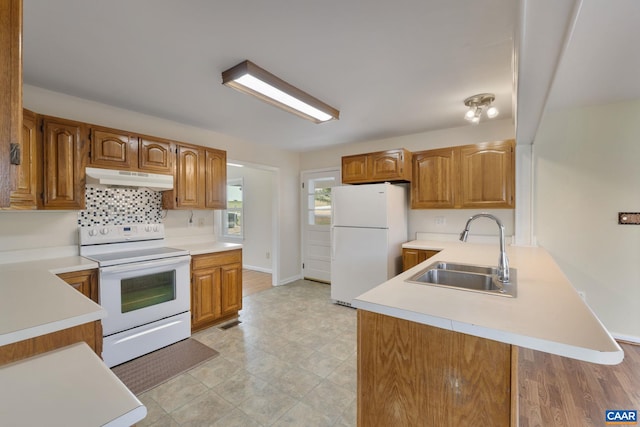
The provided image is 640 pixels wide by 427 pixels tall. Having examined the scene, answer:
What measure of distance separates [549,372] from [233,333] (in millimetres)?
2814

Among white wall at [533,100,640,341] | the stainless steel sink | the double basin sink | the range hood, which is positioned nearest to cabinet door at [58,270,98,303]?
the range hood

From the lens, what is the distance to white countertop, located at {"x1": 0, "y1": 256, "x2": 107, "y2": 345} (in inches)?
39.2

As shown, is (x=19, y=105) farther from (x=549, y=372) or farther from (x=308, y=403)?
Answer: (x=549, y=372)

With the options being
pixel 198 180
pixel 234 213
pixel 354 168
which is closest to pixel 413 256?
pixel 354 168

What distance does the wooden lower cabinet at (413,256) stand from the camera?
3133mm

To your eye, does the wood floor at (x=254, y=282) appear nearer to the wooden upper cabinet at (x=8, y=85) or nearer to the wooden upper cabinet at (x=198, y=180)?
the wooden upper cabinet at (x=198, y=180)

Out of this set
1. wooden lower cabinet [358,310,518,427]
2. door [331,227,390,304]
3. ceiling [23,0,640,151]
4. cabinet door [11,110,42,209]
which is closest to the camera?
wooden lower cabinet [358,310,518,427]

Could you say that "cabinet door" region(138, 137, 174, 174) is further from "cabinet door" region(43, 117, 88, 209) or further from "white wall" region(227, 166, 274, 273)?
"white wall" region(227, 166, 274, 273)

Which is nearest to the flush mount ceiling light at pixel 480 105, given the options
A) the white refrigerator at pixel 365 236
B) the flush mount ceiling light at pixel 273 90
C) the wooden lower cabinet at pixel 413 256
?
the white refrigerator at pixel 365 236


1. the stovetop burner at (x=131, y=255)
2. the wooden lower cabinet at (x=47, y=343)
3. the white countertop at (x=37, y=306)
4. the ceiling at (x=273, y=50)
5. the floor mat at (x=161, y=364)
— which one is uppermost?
the ceiling at (x=273, y=50)

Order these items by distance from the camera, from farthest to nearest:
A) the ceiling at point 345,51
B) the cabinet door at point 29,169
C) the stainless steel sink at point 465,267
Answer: the cabinet door at point 29,169 → the stainless steel sink at point 465,267 → the ceiling at point 345,51

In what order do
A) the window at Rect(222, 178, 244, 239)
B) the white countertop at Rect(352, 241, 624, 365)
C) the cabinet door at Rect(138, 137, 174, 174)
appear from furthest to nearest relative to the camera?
the window at Rect(222, 178, 244, 239)
the cabinet door at Rect(138, 137, 174, 174)
the white countertop at Rect(352, 241, 624, 365)

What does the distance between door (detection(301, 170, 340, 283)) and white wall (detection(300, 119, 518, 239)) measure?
0.81 meters

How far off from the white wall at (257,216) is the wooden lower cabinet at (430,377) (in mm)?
4240
